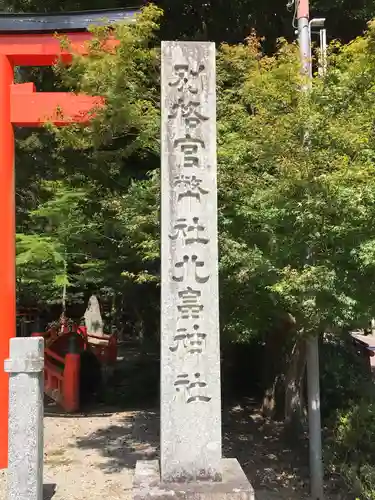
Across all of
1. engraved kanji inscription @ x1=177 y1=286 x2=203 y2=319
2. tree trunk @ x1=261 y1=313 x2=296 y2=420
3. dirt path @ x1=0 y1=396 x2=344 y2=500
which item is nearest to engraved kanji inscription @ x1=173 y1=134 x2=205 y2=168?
engraved kanji inscription @ x1=177 y1=286 x2=203 y2=319

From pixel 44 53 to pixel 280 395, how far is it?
21.4 ft

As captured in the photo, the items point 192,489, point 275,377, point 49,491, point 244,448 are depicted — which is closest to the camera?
point 192,489

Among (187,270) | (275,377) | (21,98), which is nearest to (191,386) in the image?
(187,270)

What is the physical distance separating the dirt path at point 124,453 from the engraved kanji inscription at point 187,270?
10.2 ft

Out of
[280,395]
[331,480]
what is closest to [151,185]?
[331,480]

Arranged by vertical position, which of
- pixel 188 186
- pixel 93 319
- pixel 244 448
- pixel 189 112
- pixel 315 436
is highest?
pixel 189 112

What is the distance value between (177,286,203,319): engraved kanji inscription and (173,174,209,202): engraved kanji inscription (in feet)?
2.25

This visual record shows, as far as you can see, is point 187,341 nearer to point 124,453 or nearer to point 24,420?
point 24,420

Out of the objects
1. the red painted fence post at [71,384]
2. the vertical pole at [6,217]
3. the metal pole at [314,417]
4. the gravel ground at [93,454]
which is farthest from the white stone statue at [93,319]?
the metal pole at [314,417]

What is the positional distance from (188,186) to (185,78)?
853mm

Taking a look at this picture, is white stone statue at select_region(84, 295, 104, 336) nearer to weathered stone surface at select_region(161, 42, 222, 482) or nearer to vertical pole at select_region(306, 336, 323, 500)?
vertical pole at select_region(306, 336, 323, 500)

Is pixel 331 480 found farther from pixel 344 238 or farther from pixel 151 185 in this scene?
pixel 151 185

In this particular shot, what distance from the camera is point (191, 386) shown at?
4.00 meters

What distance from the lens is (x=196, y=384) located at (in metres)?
4.00
